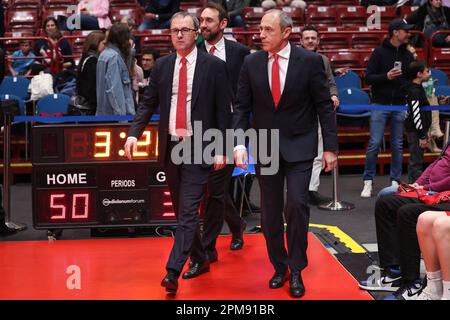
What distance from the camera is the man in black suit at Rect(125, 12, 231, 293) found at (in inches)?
230

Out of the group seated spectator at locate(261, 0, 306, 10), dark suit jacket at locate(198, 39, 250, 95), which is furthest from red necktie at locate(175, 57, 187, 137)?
seated spectator at locate(261, 0, 306, 10)

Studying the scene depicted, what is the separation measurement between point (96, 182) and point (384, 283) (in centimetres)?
300

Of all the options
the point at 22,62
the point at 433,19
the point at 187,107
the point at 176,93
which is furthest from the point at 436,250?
A: the point at 433,19

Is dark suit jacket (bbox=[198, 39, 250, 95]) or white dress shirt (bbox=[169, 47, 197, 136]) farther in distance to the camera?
dark suit jacket (bbox=[198, 39, 250, 95])

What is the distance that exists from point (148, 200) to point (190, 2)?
341 inches

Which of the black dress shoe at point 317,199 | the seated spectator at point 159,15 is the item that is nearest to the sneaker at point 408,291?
the black dress shoe at point 317,199

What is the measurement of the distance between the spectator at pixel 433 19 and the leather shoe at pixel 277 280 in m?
8.98

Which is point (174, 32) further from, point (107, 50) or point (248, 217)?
point (248, 217)

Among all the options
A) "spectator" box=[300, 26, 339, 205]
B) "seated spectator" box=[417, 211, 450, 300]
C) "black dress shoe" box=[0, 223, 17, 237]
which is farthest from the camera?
"spectator" box=[300, 26, 339, 205]

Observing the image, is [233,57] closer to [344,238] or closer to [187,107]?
[187,107]

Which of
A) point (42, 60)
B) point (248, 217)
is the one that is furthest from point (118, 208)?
point (42, 60)

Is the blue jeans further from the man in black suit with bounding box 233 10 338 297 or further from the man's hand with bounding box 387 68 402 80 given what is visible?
the man in black suit with bounding box 233 10 338 297

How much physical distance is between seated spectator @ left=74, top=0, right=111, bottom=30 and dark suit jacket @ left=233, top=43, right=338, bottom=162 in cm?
870

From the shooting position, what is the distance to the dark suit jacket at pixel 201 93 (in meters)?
5.94
